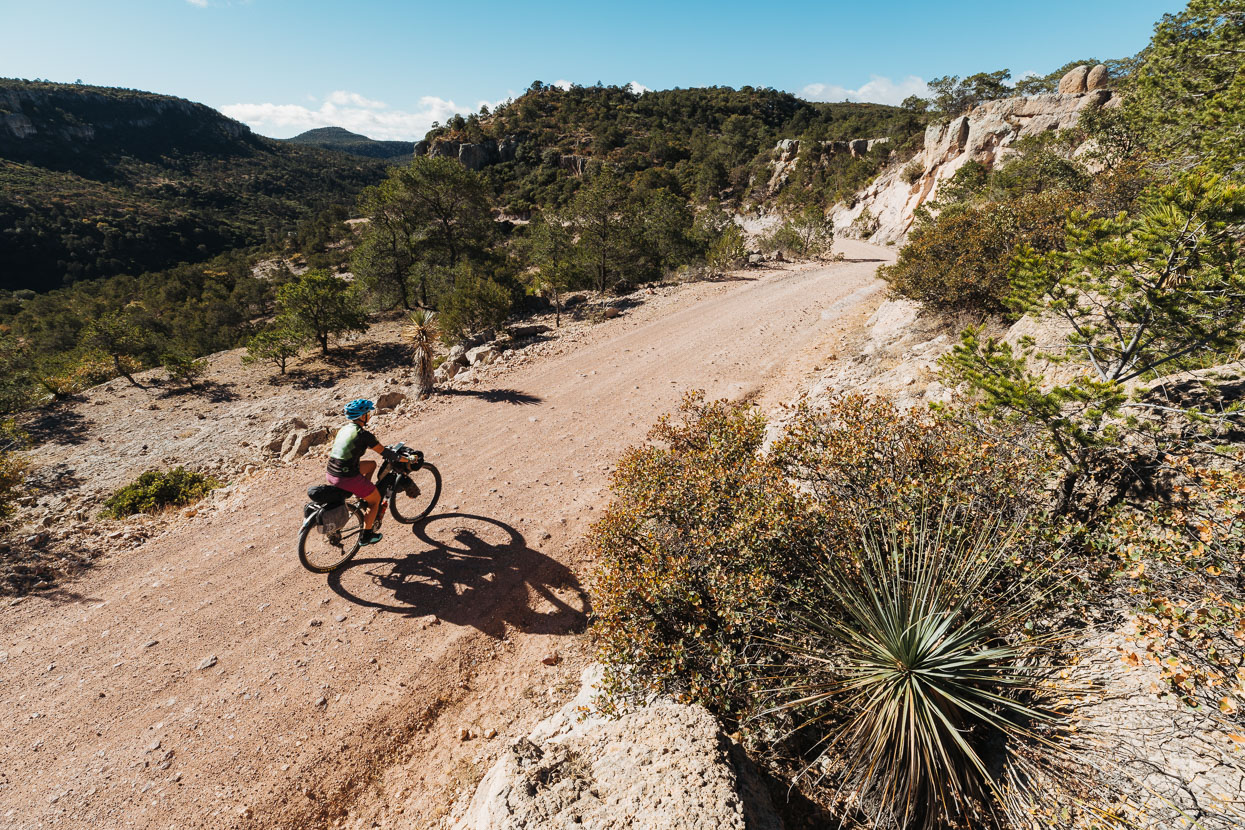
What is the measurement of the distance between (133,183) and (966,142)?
127100mm

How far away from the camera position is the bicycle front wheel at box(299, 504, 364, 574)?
5891 millimetres

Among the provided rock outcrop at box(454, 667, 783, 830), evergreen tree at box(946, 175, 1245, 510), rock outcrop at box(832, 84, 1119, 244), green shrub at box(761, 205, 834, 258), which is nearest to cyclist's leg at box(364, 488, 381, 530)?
rock outcrop at box(454, 667, 783, 830)

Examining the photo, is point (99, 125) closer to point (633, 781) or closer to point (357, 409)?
point (357, 409)

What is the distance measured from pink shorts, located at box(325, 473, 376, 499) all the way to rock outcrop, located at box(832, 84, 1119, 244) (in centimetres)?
4267

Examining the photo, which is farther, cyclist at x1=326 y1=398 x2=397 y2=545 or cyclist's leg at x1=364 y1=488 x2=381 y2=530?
cyclist's leg at x1=364 y1=488 x2=381 y2=530

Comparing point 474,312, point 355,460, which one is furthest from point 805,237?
point 355,460

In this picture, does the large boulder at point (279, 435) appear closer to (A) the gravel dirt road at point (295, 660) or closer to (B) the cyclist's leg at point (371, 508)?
(A) the gravel dirt road at point (295, 660)

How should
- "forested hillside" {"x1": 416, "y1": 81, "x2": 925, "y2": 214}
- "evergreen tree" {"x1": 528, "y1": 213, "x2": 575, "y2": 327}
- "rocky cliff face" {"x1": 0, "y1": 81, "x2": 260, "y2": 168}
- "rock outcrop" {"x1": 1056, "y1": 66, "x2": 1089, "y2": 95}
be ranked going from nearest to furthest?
"evergreen tree" {"x1": 528, "y1": 213, "x2": 575, "y2": 327} → "rock outcrop" {"x1": 1056, "y1": 66, "x2": 1089, "y2": 95} → "forested hillside" {"x1": 416, "y1": 81, "x2": 925, "y2": 214} → "rocky cliff face" {"x1": 0, "y1": 81, "x2": 260, "y2": 168}

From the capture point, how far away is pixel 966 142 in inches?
1548

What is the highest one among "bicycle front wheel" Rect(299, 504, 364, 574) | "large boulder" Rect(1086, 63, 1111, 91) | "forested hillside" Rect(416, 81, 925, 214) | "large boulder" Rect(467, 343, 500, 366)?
"forested hillside" Rect(416, 81, 925, 214)

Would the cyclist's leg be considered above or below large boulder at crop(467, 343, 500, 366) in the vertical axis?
below

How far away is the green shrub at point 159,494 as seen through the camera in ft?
27.8

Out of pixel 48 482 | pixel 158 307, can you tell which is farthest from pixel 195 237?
pixel 48 482

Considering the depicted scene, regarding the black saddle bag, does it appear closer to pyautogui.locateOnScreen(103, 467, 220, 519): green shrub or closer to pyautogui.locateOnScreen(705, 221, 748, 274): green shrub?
pyautogui.locateOnScreen(103, 467, 220, 519): green shrub
